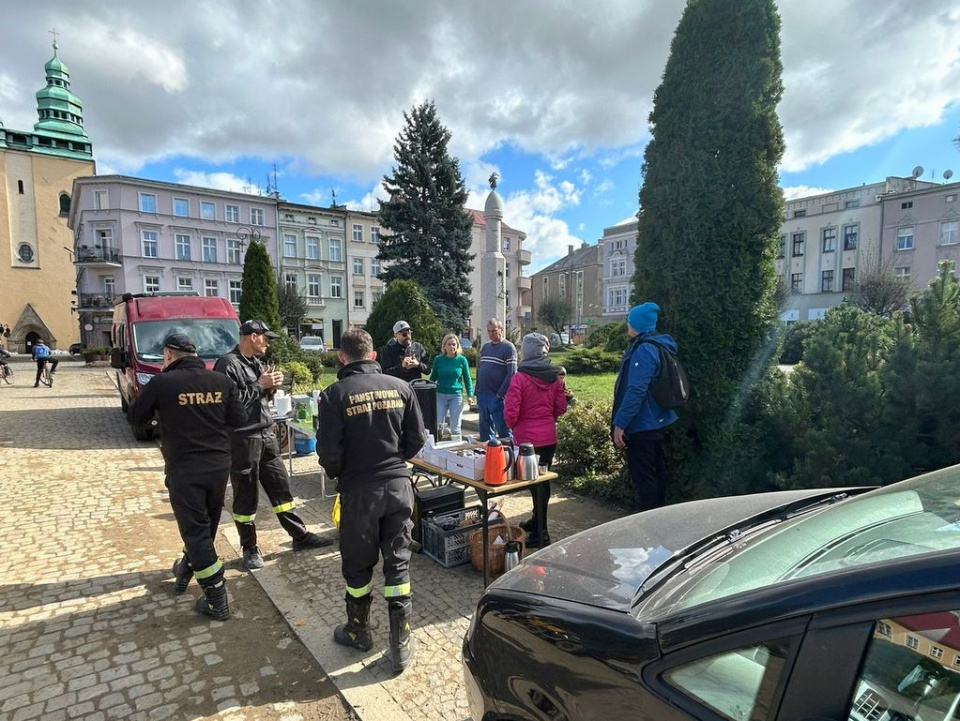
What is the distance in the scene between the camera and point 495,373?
7117mm

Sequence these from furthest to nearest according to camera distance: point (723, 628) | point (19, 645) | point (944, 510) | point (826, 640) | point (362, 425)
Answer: point (19, 645), point (362, 425), point (944, 510), point (723, 628), point (826, 640)

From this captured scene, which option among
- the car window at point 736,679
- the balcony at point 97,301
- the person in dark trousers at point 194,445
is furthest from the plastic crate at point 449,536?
the balcony at point 97,301

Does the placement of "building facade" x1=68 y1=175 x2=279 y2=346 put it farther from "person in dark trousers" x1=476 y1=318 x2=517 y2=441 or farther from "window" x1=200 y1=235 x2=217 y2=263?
"person in dark trousers" x1=476 y1=318 x2=517 y2=441

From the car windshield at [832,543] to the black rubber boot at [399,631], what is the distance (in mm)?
1889

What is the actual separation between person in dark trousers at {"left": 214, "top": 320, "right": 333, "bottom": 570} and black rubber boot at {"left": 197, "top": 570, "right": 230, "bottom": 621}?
0.75m

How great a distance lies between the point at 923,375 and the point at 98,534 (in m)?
7.55

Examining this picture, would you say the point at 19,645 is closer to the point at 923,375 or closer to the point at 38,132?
the point at 923,375

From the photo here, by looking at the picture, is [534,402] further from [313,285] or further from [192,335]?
[313,285]

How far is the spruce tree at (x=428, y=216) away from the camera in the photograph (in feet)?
83.3

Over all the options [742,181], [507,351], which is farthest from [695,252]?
[507,351]

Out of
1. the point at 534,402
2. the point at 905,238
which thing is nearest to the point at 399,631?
the point at 534,402

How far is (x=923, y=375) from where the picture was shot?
3.98 metres

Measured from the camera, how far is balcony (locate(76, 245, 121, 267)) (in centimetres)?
3997

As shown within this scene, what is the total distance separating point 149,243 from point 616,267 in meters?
43.6
